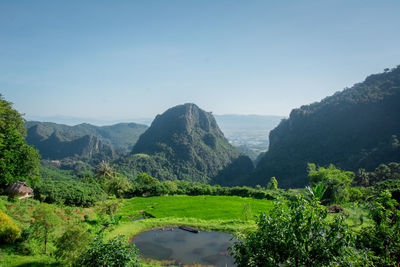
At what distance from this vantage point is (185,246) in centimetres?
2455

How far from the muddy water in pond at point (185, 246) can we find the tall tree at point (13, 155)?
20.0m

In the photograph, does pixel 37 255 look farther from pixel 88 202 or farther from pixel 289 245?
pixel 88 202

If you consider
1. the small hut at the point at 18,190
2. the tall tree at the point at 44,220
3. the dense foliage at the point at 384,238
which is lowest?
the small hut at the point at 18,190

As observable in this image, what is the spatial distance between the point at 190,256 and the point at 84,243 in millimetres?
11085

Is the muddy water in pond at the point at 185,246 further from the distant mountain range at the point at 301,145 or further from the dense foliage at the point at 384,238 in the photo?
the distant mountain range at the point at 301,145

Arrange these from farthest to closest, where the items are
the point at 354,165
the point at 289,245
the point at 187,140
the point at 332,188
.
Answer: the point at 187,140 < the point at 354,165 < the point at 332,188 < the point at 289,245

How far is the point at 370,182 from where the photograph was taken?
69.8 metres

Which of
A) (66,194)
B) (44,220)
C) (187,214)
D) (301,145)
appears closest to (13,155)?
(66,194)

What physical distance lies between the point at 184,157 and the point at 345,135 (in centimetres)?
10217

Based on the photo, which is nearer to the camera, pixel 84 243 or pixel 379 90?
pixel 84 243

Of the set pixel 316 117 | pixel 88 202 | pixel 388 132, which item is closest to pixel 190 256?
pixel 88 202

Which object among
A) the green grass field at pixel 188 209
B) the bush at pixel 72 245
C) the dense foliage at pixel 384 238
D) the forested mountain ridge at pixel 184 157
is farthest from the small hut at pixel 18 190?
the forested mountain ridge at pixel 184 157

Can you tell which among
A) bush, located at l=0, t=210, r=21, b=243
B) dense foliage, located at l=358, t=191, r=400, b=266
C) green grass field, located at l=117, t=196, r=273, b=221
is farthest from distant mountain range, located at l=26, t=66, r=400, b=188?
bush, located at l=0, t=210, r=21, b=243

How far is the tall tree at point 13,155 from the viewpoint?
99.6ft
